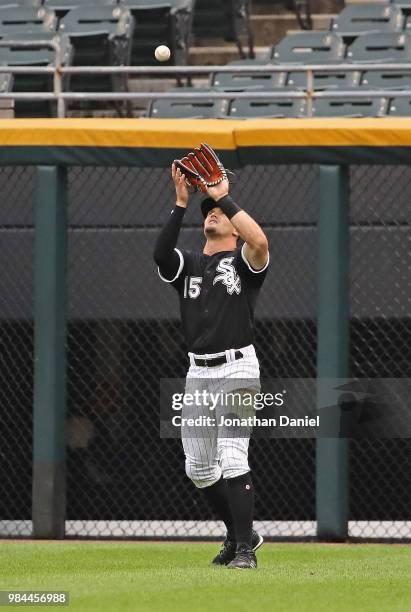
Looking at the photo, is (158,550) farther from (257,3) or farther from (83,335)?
(257,3)

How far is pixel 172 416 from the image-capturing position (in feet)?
28.3

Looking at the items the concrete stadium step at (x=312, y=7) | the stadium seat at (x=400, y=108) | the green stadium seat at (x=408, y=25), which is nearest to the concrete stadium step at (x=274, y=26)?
the concrete stadium step at (x=312, y=7)

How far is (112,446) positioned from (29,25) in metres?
5.59

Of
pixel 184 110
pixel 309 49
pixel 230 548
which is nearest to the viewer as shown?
pixel 230 548

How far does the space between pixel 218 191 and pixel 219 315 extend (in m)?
0.61

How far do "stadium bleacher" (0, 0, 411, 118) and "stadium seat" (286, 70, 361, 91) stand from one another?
0.04ft

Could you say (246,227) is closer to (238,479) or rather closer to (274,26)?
(238,479)

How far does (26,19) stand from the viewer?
12969mm

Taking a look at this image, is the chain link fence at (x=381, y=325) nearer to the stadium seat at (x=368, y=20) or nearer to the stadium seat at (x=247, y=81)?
the stadium seat at (x=247, y=81)

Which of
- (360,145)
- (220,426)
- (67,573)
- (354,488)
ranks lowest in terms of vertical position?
(354,488)

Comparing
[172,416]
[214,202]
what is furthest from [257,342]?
[214,202]

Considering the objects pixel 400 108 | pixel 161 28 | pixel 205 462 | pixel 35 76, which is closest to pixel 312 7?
pixel 161 28

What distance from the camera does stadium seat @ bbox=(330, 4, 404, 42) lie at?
1249cm

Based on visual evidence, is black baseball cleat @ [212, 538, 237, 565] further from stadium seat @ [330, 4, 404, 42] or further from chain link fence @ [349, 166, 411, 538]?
stadium seat @ [330, 4, 404, 42]
